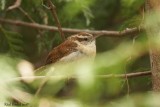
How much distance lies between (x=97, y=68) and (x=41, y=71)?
242 centimetres

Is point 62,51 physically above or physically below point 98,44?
below

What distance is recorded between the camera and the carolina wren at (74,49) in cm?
440

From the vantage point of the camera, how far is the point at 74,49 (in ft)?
15.0

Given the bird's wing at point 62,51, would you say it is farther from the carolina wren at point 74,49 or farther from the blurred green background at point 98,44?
the blurred green background at point 98,44

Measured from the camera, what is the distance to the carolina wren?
14.4ft

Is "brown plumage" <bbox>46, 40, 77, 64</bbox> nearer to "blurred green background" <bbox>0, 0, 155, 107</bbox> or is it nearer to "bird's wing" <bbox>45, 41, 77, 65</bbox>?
"bird's wing" <bbox>45, 41, 77, 65</bbox>

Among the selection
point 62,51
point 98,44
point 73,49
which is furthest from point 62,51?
point 98,44

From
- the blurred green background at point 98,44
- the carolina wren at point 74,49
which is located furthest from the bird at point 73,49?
the blurred green background at point 98,44

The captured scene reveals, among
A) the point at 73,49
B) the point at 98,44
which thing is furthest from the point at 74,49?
the point at 98,44

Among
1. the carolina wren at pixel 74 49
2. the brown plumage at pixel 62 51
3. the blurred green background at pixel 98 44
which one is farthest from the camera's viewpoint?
the brown plumage at pixel 62 51

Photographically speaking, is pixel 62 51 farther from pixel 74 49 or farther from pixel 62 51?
pixel 74 49

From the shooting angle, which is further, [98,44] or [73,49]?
[98,44]

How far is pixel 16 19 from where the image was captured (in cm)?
539

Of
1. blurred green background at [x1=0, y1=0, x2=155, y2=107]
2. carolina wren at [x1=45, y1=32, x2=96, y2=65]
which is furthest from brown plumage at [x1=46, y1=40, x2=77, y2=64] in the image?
blurred green background at [x1=0, y1=0, x2=155, y2=107]
